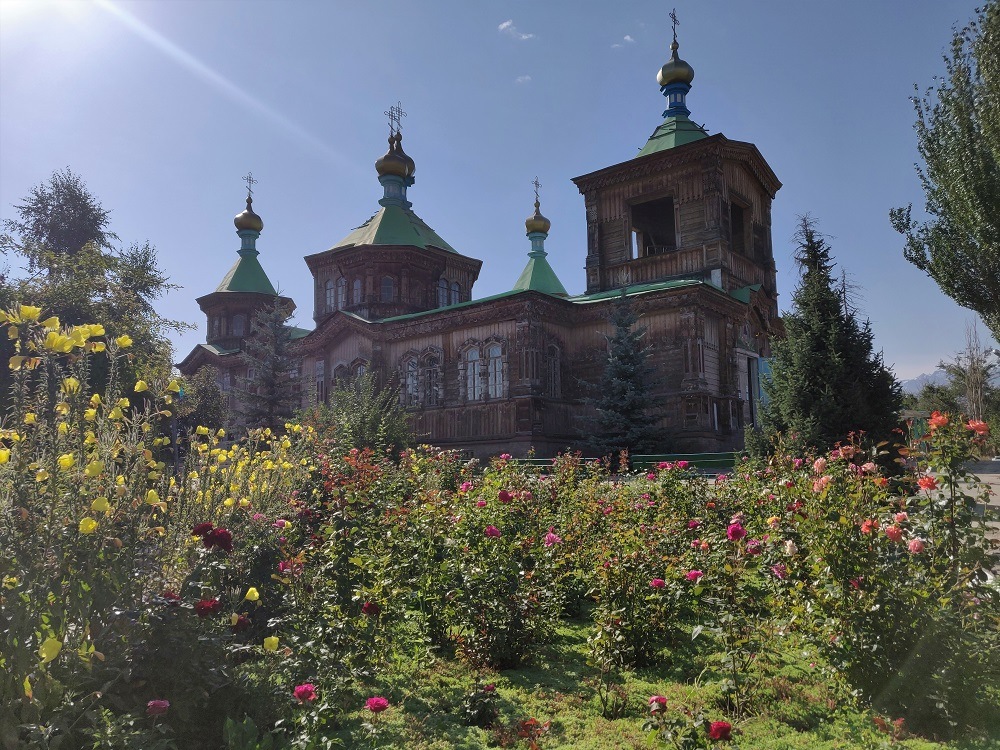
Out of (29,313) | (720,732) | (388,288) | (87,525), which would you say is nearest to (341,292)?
(388,288)

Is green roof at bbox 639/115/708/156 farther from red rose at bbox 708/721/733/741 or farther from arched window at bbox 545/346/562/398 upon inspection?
red rose at bbox 708/721/733/741

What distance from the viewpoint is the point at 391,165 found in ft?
99.8

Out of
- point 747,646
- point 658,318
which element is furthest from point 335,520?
point 658,318

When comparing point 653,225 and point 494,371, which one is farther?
point 653,225

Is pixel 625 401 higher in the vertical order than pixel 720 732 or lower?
higher

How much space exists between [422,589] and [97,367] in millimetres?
13037

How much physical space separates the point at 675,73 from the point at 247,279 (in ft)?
78.0

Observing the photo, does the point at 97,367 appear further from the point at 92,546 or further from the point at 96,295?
the point at 92,546

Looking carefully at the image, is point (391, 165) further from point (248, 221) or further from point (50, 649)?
point (50, 649)

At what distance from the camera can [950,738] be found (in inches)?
132

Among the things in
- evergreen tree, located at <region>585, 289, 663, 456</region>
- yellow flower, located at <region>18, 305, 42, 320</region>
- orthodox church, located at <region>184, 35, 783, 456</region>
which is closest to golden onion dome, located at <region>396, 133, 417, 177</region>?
orthodox church, located at <region>184, 35, 783, 456</region>

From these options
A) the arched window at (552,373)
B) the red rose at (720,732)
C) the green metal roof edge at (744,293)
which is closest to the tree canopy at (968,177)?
the green metal roof edge at (744,293)

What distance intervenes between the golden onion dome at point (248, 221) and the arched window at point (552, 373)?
81.0 feet

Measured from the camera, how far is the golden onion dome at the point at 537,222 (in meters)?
32.2
